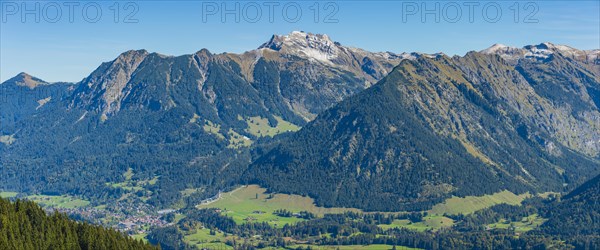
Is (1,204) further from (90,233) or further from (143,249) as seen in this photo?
(143,249)

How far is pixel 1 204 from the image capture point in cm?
17462

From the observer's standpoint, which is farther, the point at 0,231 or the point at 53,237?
the point at 53,237

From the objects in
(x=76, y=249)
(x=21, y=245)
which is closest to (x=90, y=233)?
(x=76, y=249)

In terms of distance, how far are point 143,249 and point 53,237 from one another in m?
25.3

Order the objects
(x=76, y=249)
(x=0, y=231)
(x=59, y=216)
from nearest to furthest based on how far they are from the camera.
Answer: (x=0, y=231), (x=76, y=249), (x=59, y=216)

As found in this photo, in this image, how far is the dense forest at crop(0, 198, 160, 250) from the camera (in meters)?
162

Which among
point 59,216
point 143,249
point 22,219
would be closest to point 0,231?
point 22,219

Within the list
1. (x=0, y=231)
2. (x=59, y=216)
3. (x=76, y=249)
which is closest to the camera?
(x=0, y=231)

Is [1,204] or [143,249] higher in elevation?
[1,204]

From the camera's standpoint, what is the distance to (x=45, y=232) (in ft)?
560

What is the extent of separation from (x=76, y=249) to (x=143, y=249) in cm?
2184

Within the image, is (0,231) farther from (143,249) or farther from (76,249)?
(143,249)

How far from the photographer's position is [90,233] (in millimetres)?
173500

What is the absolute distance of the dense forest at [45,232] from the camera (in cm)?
16225
